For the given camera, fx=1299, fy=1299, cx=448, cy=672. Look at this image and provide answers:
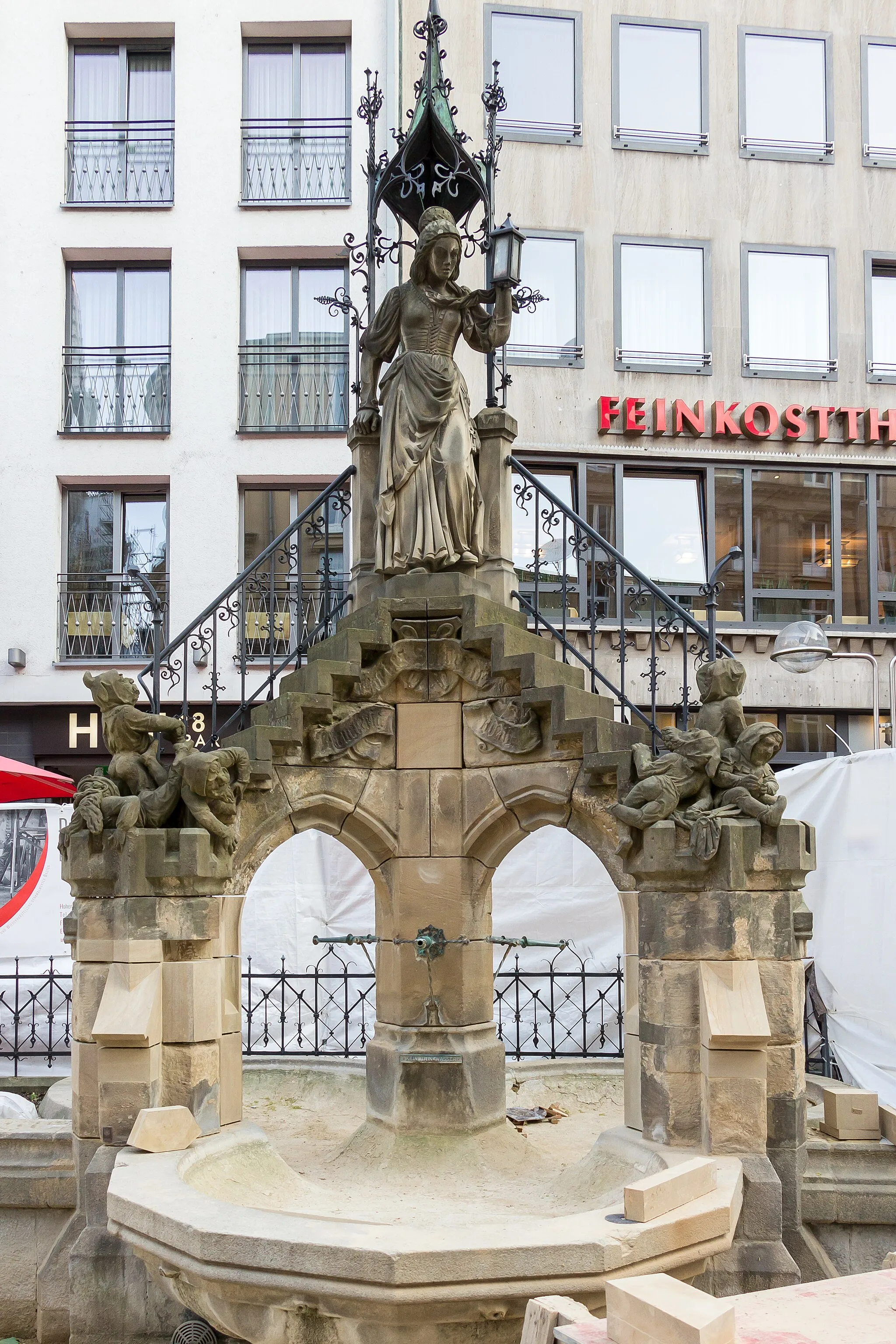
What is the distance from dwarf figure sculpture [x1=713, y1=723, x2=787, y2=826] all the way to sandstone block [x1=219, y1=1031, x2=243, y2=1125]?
9.94 feet

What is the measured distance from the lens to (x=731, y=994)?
6645 mm

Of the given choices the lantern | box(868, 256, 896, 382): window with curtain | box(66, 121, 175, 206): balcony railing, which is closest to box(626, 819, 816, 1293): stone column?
the lantern

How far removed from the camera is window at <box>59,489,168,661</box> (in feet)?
54.6

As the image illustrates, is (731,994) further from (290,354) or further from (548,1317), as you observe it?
(290,354)

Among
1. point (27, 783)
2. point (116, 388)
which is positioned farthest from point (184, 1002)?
point (116, 388)

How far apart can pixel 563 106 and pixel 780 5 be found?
3241mm

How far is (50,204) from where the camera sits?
17.2 m

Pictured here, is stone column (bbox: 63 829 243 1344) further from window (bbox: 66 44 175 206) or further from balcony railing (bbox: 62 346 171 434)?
window (bbox: 66 44 175 206)

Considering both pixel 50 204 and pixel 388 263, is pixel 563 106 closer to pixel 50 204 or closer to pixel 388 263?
pixel 388 263

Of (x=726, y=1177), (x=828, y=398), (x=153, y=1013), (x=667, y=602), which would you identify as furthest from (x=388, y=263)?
(x=726, y=1177)

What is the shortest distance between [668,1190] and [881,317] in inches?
558

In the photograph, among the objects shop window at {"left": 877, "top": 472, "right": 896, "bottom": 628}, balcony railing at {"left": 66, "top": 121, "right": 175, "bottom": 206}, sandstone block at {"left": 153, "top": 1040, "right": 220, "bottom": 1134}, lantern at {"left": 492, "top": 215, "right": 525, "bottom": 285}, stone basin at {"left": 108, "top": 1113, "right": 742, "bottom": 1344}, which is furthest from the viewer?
balcony railing at {"left": 66, "top": 121, "right": 175, "bottom": 206}

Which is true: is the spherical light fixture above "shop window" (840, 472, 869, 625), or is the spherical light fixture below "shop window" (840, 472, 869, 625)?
below

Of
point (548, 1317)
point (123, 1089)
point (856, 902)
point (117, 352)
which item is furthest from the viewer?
point (117, 352)
